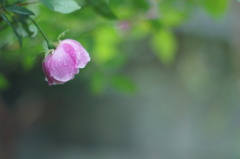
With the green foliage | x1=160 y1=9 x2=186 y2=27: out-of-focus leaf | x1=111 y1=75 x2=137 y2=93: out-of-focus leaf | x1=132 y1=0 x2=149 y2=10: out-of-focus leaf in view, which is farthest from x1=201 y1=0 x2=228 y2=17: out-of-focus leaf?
x1=111 y1=75 x2=137 y2=93: out-of-focus leaf

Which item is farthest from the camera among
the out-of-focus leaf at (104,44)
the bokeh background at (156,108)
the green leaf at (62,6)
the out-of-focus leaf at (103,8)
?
the bokeh background at (156,108)

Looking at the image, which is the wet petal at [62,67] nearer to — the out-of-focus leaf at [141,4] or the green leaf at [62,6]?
the green leaf at [62,6]

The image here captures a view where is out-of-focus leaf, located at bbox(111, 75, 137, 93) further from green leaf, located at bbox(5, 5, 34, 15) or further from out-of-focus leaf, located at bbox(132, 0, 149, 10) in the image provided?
green leaf, located at bbox(5, 5, 34, 15)

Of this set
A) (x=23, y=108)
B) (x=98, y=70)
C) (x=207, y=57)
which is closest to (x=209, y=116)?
(x=207, y=57)

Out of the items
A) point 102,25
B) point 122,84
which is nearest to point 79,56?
point 102,25

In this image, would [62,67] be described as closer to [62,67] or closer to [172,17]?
[62,67]

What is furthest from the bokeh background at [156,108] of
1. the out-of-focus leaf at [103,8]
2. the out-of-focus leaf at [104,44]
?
the out-of-focus leaf at [103,8]
